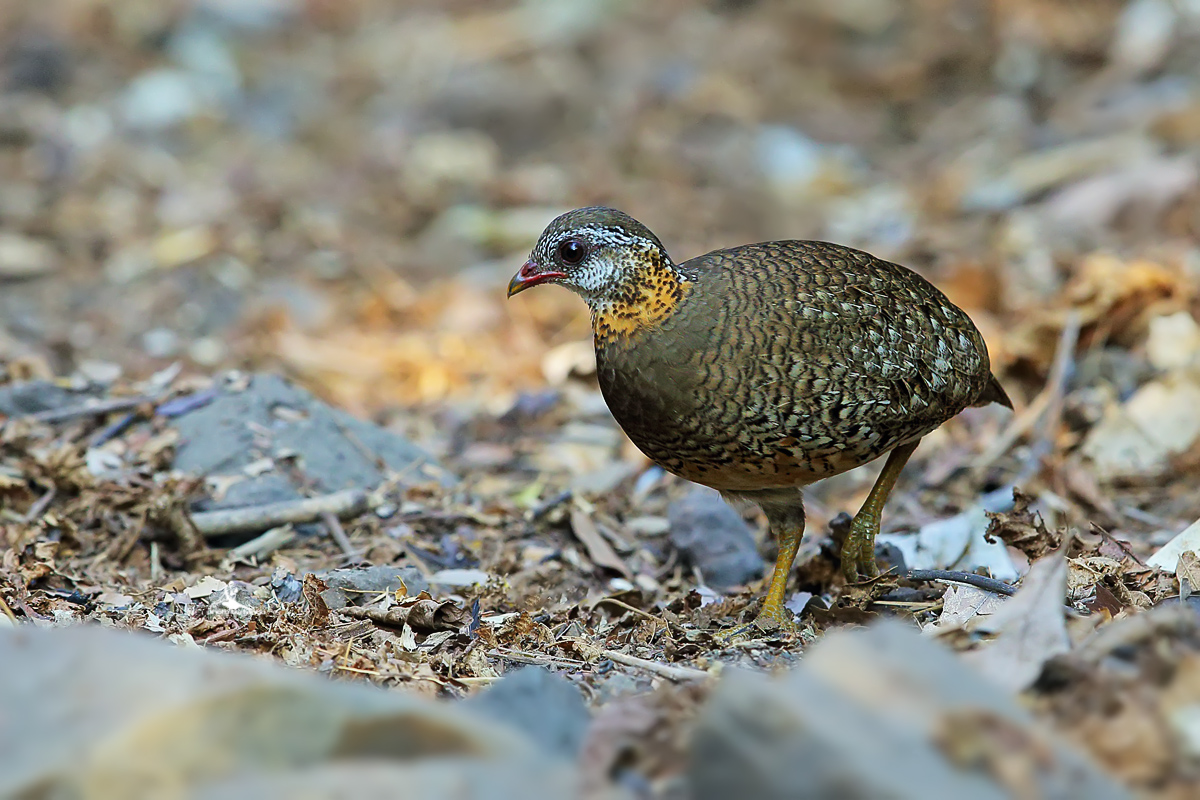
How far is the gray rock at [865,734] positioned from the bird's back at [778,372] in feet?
6.59

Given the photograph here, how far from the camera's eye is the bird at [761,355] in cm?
450

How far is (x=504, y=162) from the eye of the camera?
12.4 metres

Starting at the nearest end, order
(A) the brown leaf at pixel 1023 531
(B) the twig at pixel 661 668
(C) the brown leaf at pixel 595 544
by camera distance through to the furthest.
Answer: (B) the twig at pixel 661 668 → (A) the brown leaf at pixel 1023 531 → (C) the brown leaf at pixel 595 544

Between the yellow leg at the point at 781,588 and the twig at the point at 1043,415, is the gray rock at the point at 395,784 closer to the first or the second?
the yellow leg at the point at 781,588

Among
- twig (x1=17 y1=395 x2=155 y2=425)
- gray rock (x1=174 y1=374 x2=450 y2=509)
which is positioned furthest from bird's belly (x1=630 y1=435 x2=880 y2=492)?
twig (x1=17 y1=395 x2=155 y2=425)

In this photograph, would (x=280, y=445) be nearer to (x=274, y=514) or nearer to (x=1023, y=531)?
(x=274, y=514)

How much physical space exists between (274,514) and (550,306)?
14.1ft

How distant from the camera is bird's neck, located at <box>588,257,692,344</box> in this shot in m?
4.66

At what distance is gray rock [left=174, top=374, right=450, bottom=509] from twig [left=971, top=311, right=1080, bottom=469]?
9.02 feet

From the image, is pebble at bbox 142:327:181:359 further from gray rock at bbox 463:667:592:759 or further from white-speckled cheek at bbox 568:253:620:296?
gray rock at bbox 463:667:592:759

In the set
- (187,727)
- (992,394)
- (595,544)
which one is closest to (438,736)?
(187,727)

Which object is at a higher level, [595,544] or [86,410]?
[86,410]

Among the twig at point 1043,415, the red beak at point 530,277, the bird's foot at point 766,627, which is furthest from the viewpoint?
the twig at point 1043,415

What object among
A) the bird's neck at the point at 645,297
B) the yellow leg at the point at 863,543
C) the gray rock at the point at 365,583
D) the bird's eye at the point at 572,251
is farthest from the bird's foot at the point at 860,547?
the gray rock at the point at 365,583
